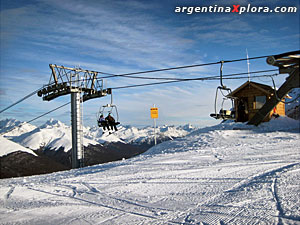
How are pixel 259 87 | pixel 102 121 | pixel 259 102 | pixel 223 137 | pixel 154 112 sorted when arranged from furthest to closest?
pixel 259 102 → pixel 259 87 → pixel 154 112 → pixel 223 137 → pixel 102 121

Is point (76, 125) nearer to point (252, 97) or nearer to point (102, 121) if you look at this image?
point (102, 121)

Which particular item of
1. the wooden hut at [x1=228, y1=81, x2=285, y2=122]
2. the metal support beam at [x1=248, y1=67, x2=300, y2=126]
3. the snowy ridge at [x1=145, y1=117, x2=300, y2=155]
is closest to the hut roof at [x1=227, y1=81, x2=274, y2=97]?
the wooden hut at [x1=228, y1=81, x2=285, y2=122]

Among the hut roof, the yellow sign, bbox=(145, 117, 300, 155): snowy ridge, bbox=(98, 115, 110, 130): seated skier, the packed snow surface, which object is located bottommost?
the packed snow surface

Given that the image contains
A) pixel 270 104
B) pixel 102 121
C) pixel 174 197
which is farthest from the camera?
pixel 270 104

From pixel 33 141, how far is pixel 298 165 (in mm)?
205042

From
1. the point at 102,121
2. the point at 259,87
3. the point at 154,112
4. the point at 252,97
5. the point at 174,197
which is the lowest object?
the point at 174,197

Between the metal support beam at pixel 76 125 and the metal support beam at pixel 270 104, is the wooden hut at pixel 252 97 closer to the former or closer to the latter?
→ the metal support beam at pixel 270 104

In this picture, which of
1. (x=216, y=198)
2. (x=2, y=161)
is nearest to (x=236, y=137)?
(x=216, y=198)

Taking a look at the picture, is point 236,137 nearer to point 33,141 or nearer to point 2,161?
point 2,161

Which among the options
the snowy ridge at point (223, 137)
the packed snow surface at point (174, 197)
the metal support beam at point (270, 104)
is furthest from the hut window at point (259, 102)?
the packed snow surface at point (174, 197)

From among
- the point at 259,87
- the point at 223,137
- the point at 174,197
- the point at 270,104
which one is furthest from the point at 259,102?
the point at 174,197

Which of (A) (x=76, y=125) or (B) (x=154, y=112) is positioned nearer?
(A) (x=76, y=125)

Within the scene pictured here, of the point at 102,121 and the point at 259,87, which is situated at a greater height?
the point at 259,87

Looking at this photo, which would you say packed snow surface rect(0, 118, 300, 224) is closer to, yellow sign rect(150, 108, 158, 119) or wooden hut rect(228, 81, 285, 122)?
yellow sign rect(150, 108, 158, 119)
